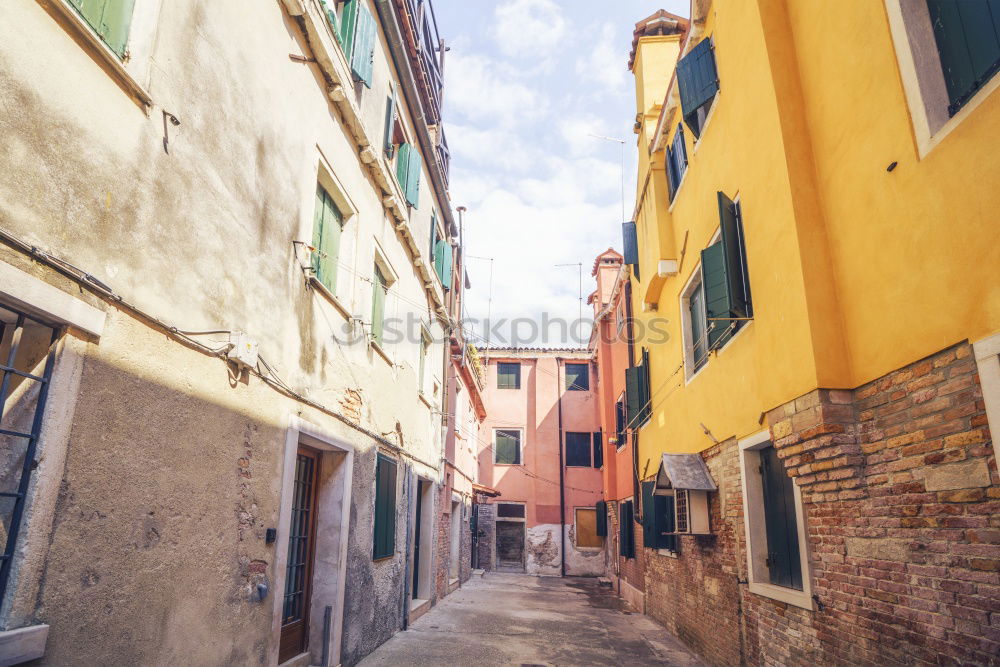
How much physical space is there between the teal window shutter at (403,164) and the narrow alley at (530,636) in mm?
A: 6452

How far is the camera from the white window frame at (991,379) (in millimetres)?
2947

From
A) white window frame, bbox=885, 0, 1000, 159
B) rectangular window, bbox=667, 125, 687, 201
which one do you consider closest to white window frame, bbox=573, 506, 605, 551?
rectangular window, bbox=667, 125, 687, 201

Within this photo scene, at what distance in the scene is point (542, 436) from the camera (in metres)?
24.2

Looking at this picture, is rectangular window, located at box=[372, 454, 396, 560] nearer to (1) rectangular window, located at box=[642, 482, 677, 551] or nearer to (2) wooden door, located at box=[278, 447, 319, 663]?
(2) wooden door, located at box=[278, 447, 319, 663]

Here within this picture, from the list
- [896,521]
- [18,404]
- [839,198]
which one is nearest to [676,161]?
[839,198]

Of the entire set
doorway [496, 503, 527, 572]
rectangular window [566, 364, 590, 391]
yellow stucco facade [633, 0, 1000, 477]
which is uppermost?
rectangular window [566, 364, 590, 391]

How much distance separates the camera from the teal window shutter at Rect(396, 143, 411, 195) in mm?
9234

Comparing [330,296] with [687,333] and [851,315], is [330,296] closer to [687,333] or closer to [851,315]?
[851,315]

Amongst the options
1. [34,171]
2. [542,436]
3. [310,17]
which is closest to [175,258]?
[34,171]

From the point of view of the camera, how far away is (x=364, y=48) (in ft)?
23.8

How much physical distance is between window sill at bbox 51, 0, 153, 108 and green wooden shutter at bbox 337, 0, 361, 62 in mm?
3943

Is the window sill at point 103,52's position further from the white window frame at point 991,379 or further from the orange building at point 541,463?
the orange building at point 541,463

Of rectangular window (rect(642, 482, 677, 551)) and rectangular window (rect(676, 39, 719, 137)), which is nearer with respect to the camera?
rectangular window (rect(676, 39, 719, 137))

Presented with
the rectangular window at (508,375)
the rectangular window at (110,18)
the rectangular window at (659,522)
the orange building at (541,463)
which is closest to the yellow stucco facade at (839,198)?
the rectangular window at (659,522)
